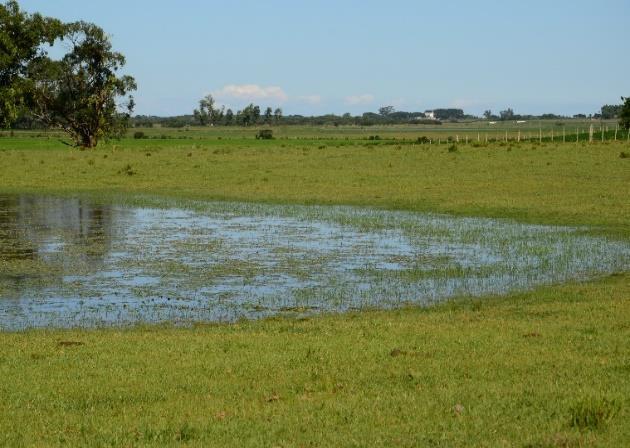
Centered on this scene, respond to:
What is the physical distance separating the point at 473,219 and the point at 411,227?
108 inches

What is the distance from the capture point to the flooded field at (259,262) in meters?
15.3

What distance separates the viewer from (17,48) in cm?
6900

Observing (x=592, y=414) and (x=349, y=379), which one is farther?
(x=349, y=379)

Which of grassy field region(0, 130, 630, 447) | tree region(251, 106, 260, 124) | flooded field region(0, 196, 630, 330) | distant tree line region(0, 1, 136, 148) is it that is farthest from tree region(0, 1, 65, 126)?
tree region(251, 106, 260, 124)

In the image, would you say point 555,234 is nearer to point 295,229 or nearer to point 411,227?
point 411,227

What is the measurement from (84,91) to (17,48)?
7.48 metres

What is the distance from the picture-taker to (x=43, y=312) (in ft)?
47.9

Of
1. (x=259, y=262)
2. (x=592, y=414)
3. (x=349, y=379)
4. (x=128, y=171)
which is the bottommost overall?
(x=259, y=262)

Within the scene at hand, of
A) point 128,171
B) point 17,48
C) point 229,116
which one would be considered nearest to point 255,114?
point 229,116

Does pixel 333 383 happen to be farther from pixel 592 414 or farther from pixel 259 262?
pixel 259 262

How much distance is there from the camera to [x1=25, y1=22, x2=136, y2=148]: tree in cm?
7400

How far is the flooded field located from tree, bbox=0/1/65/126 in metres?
41.2

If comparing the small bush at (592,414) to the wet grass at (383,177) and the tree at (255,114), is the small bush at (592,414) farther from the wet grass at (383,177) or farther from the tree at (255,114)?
the tree at (255,114)

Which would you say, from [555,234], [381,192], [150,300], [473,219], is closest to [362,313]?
[150,300]
